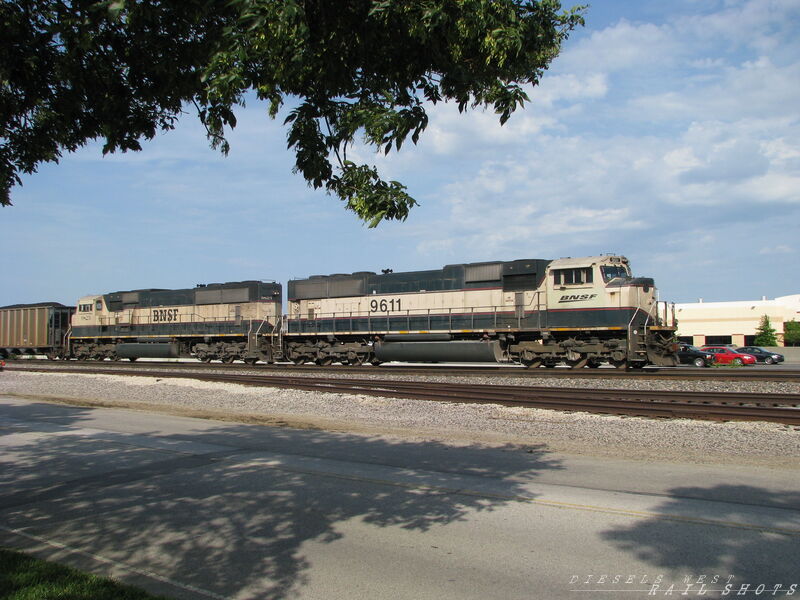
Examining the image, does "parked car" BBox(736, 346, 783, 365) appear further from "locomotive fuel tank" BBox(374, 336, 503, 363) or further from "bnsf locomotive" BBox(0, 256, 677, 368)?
"locomotive fuel tank" BBox(374, 336, 503, 363)

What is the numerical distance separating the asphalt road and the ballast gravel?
131 cm

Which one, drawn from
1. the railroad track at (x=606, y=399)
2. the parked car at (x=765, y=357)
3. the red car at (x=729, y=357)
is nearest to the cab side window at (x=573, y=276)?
the railroad track at (x=606, y=399)

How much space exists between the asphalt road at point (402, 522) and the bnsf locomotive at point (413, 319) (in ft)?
43.5

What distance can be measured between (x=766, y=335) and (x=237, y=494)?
219ft

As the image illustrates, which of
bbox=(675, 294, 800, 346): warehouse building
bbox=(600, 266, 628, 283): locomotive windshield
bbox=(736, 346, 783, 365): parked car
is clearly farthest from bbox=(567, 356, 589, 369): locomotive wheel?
bbox=(675, 294, 800, 346): warehouse building

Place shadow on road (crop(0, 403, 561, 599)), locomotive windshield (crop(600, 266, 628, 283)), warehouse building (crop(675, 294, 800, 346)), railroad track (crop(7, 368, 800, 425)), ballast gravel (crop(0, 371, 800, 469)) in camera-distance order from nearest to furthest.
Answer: shadow on road (crop(0, 403, 561, 599)) < ballast gravel (crop(0, 371, 800, 469)) < railroad track (crop(7, 368, 800, 425)) < locomotive windshield (crop(600, 266, 628, 283)) < warehouse building (crop(675, 294, 800, 346))

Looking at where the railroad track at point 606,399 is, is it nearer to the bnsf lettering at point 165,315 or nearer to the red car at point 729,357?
the bnsf lettering at point 165,315

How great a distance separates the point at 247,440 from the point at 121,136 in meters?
6.05

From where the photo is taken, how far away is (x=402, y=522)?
568 centimetres

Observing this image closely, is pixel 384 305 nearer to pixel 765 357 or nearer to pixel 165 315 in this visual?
pixel 165 315

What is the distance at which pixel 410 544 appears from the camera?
5121mm

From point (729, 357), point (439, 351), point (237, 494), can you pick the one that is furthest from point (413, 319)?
point (729, 357)

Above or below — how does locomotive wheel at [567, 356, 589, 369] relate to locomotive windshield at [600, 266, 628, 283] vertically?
below

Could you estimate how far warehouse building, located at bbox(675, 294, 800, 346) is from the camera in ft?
215
